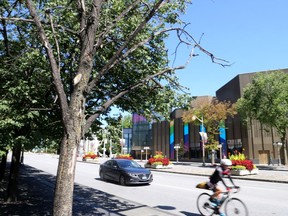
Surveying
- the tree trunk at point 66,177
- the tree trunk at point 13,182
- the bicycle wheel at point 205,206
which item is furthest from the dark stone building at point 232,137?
the tree trunk at point 66,177

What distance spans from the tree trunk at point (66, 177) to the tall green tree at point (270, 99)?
33.9 meters

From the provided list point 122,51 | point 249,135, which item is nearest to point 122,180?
point 122,51

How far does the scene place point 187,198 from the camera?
1148 cm

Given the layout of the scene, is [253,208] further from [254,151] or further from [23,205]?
[254,151]

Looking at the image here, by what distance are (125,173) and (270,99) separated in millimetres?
25144

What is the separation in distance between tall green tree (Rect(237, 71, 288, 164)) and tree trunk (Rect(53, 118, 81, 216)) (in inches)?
1336

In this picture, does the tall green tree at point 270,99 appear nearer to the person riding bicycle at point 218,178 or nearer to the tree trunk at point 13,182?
the person riding bicycle at point 218,178

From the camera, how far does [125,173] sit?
16.2 m

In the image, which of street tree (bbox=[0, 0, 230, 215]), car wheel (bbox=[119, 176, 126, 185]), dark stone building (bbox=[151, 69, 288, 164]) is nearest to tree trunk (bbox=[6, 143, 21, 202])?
street tree (bbox=[0, 0, 230, 215])

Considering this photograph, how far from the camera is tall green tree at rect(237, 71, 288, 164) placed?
33.9 metres

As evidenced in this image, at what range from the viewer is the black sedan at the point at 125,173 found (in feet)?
52.3

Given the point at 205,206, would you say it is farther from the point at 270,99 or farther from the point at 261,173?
the point at 270,99

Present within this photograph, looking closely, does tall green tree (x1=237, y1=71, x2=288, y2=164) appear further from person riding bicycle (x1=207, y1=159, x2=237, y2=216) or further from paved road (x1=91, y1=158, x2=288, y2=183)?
person riding bicycle (x1=207, y1=159, x2=237, y2=216)

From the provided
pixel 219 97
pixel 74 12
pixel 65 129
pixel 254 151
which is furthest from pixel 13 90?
pixel 219 97
